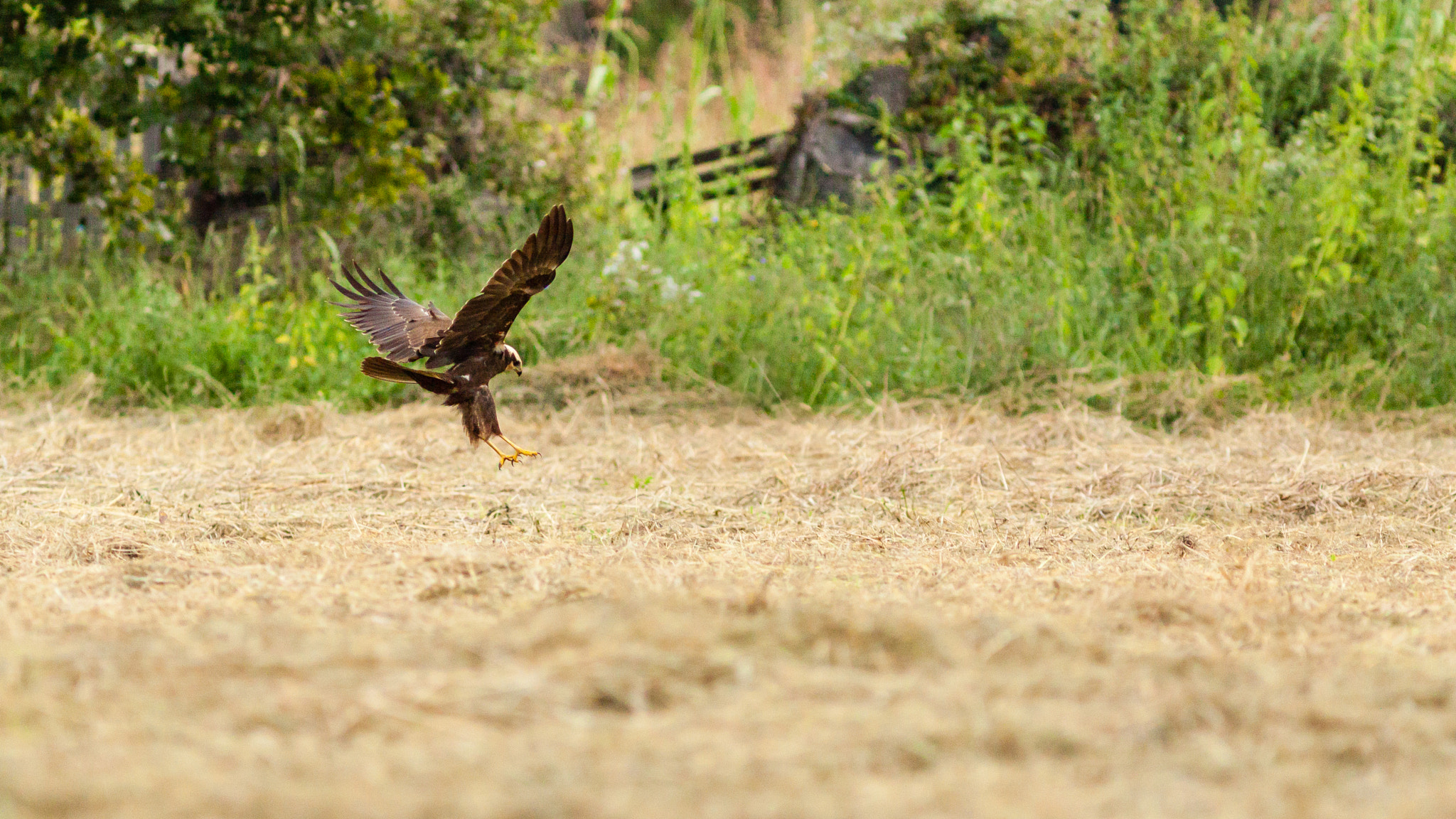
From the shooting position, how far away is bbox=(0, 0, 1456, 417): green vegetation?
5.35m

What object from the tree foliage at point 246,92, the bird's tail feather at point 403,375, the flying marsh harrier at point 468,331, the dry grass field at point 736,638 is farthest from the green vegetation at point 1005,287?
the bird's tail feather at point 403,375

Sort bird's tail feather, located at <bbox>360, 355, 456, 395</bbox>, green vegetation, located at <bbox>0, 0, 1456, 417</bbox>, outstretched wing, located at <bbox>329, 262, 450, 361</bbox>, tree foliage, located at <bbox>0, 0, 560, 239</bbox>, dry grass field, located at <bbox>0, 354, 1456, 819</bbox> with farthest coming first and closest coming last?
1. tree foliage, located at <bbox>0, 0, 560, 239</bbox>
2. green vegetation, located at <bbox>0, 0, 1456, 417</bbox>
3. outstretched wing, located at <bbox>329, 262, 450, 361</bbox>
4. bird's tail feather, located at <bbox>360, 355, 456, 395</bbox>
5. dry grass field, located at <bbox>0, 354, 1456, 819</bbox>

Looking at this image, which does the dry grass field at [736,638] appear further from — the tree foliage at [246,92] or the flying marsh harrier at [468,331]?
the tree foliage at [246,92]

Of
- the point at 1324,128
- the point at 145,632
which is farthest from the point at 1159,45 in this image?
the point at 145,632

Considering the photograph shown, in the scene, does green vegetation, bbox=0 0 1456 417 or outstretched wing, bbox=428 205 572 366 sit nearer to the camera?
outstretched wing, bbox=428 205 572 366

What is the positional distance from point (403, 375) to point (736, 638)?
2.03 meters

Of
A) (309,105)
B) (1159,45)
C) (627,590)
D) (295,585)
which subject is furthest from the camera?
(1159,45)

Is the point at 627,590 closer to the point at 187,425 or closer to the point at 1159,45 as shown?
the point at 187,425

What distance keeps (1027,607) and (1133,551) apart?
2.83ft

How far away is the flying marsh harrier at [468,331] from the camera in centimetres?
304

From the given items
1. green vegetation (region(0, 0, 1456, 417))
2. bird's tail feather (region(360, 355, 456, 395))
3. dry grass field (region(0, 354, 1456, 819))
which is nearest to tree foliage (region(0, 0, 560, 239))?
green vegetation (region(0, 0, 1456, 417))

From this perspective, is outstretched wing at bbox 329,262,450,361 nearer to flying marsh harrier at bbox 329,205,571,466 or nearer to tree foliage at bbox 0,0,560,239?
flying marsh harrier at bbox 329,205,571,466

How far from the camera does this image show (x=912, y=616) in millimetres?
1958

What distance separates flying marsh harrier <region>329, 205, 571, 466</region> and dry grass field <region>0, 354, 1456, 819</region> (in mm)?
315
